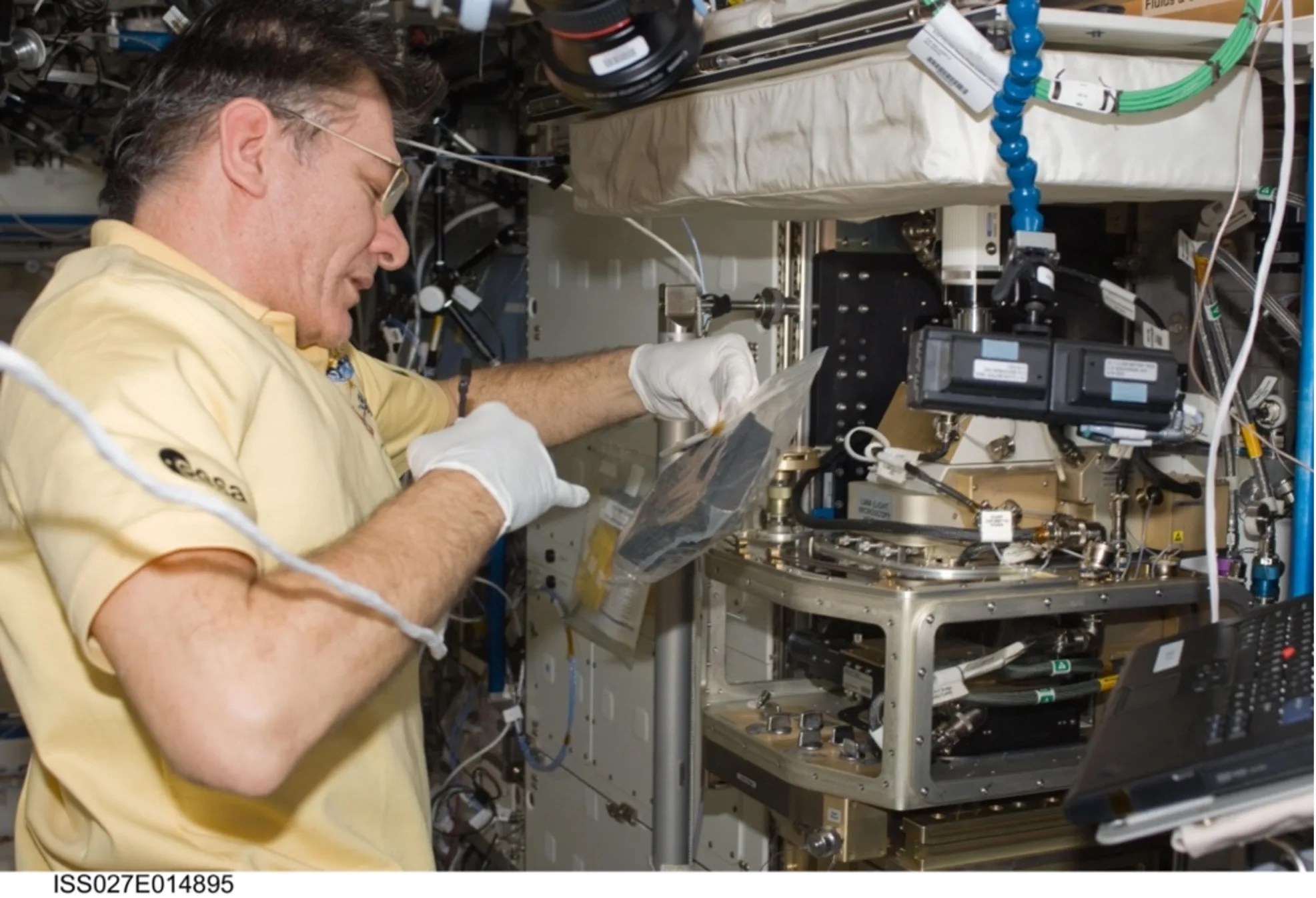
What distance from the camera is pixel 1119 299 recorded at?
2232 millimetres

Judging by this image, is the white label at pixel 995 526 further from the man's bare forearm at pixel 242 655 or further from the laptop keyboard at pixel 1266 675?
the man's bare forearm at pixel 242 655

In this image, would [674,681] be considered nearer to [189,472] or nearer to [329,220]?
[329,220]

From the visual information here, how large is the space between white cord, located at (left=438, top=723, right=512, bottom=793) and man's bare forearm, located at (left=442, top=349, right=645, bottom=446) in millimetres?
1421

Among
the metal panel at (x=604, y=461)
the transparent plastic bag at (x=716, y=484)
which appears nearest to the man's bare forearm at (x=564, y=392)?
the metal panel at (x=604, y=461)

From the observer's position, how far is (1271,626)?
1.53m

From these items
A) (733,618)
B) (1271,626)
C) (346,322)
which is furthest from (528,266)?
(1271,626)

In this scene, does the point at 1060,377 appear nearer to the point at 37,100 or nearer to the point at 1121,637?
the point at 1121,637

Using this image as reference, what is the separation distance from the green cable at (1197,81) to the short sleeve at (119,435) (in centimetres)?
101

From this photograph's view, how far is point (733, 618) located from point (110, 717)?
1306mm

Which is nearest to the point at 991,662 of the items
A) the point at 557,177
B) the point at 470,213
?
the point at 557,177

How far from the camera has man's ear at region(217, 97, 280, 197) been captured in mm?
1751

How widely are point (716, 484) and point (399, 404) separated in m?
0.63

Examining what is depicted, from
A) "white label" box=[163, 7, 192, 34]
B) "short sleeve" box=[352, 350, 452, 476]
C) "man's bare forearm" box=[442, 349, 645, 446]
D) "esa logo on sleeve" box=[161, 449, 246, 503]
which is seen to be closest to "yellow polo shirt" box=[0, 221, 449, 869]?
"esa logo on sleeve" box=[161, 449, 246, 503]

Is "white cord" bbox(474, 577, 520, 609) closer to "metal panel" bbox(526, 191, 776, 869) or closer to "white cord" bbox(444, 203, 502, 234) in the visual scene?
"metal panel" bbox(526, 191, 776, 869)
